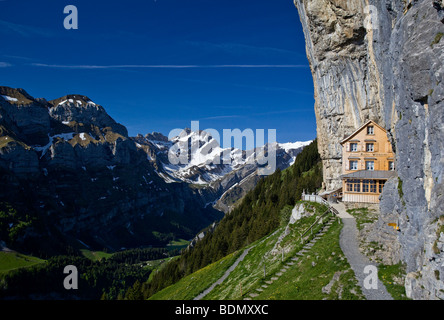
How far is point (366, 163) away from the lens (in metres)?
50.8

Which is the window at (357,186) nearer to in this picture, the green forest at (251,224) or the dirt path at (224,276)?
the green forest at (251,224)

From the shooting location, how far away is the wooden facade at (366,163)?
4456cm

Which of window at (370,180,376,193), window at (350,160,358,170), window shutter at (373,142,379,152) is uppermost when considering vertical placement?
window shutter at (373,142,379,152)

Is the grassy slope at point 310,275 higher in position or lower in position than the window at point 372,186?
lower

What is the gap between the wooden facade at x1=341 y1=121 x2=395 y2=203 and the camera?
146ft

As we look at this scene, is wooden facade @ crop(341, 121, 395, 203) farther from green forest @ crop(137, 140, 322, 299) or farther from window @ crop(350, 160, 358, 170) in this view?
green forest @ crop(137, 140, 322, 299)

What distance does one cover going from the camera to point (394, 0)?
98.8ft

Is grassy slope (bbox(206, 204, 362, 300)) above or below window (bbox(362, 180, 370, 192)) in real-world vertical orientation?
below

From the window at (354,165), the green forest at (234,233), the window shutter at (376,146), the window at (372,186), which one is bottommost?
the green forest at (234,233)

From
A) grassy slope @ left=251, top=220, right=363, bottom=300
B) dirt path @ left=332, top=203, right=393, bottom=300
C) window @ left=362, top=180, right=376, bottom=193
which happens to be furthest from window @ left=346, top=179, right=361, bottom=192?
grassy slope @ left=251, top=220, right=363, bottom=300

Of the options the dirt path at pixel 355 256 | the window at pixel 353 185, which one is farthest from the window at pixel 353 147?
the dirt path at pixel 355 256

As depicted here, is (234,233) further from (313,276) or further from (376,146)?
(313,276)

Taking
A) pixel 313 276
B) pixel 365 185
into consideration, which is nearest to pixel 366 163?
pixel 365 185
